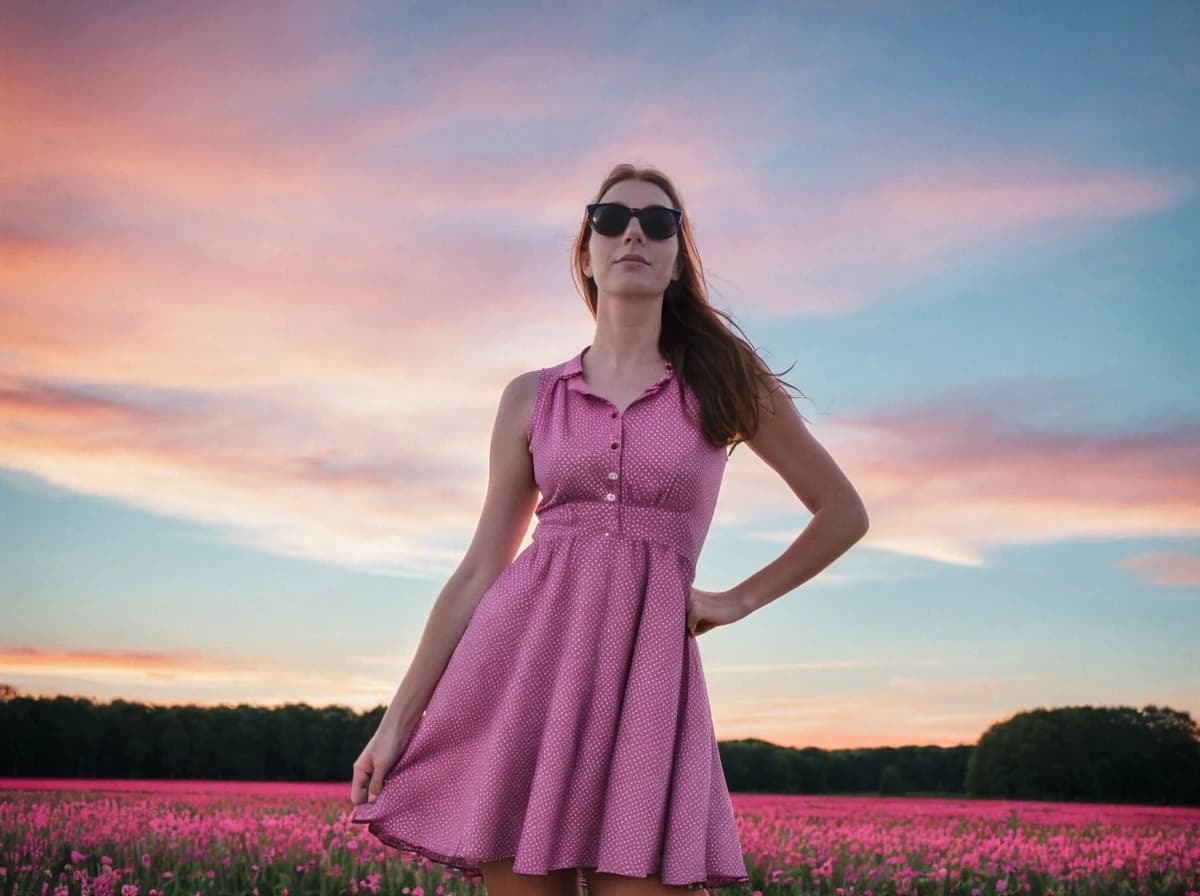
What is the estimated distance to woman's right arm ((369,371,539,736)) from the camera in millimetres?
3414

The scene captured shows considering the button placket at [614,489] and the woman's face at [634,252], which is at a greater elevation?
the woman's face at [634,252]

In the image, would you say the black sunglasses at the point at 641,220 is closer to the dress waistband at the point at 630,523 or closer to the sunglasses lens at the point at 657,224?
the sunglasses lens at the point at 657,224

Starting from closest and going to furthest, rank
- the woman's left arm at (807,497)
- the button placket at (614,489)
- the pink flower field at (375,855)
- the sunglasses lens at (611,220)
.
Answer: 1. the button placket at (614,489)
2. the woman's left arm at (807,497)
3. the sunglasses lens at (611,220)
4. the pink flower field at (375,855)

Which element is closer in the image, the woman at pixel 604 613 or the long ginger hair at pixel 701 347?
the woman at pixel 604 613

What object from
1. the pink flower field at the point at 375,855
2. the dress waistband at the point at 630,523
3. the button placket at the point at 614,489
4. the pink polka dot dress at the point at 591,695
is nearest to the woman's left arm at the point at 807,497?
A: the pink polka dot dress at the point at 591,695

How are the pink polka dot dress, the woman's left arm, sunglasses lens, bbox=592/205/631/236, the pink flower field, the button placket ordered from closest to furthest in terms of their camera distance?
the pink polka dot dress, the button placket, the woman's left arm, sunglasses lens, bbox=592/205/631/236, the pink flower field

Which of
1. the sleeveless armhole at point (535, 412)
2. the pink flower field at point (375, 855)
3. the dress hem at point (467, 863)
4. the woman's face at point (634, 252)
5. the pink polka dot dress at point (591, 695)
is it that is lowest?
the pink flower field at point (375, 855)

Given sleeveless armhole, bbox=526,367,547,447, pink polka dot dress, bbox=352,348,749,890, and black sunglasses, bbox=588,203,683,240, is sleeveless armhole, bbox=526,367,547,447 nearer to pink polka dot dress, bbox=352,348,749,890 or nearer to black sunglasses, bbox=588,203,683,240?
pink polka dot dress, bbox=352,348,749,890

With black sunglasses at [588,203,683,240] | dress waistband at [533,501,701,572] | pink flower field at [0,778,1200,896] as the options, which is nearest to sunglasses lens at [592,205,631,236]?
black sunglasses at [588,203,683,240]

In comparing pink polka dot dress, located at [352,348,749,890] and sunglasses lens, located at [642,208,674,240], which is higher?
sunglasses lens, located at [642,208,674,240]

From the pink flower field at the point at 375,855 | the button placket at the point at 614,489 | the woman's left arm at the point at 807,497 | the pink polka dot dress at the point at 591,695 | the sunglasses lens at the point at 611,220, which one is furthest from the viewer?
the pink flower field at the point at 375,855

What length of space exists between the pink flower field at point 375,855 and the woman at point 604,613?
11.3 ft

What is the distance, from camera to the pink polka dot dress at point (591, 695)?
10.2 feet

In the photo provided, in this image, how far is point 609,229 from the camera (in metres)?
3.64
